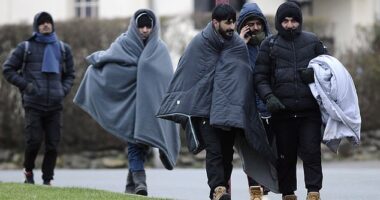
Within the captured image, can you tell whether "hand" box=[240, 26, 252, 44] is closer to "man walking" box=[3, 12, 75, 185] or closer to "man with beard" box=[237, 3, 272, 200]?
"man with beard" box=[237, 3, 272, 200]

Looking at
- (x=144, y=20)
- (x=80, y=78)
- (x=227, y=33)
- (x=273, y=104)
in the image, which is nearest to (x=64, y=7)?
(x=80, y=78)

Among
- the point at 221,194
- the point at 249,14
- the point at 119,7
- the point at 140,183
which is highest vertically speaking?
the point at 249,14

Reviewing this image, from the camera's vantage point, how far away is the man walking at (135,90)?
12016 mm

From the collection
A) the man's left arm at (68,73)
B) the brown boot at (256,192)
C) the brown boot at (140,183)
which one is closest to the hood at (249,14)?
the brown boot at (256,192)

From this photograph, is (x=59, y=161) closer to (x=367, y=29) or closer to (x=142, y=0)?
(x=142, y=0)

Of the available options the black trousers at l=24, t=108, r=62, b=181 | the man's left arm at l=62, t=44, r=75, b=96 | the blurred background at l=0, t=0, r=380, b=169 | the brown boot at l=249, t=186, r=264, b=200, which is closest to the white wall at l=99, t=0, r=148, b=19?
the blurred background at l=0, t=0, r=380, b=169

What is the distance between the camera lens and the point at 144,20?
39.4 ft

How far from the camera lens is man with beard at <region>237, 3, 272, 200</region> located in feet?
34.1

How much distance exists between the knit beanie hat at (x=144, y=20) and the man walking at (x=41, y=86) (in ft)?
4.99

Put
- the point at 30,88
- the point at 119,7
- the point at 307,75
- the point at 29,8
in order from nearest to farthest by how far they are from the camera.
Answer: the point at 307,75, the point at 30,88, the point at 119,7, the point at 29,8

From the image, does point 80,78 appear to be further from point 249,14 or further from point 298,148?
point 298,148

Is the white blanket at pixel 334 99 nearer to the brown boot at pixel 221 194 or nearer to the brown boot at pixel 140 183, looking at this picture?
the brown boot at pixel 221 194

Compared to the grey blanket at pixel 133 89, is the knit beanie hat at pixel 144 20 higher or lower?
higher

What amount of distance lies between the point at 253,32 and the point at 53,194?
2.41 meters
